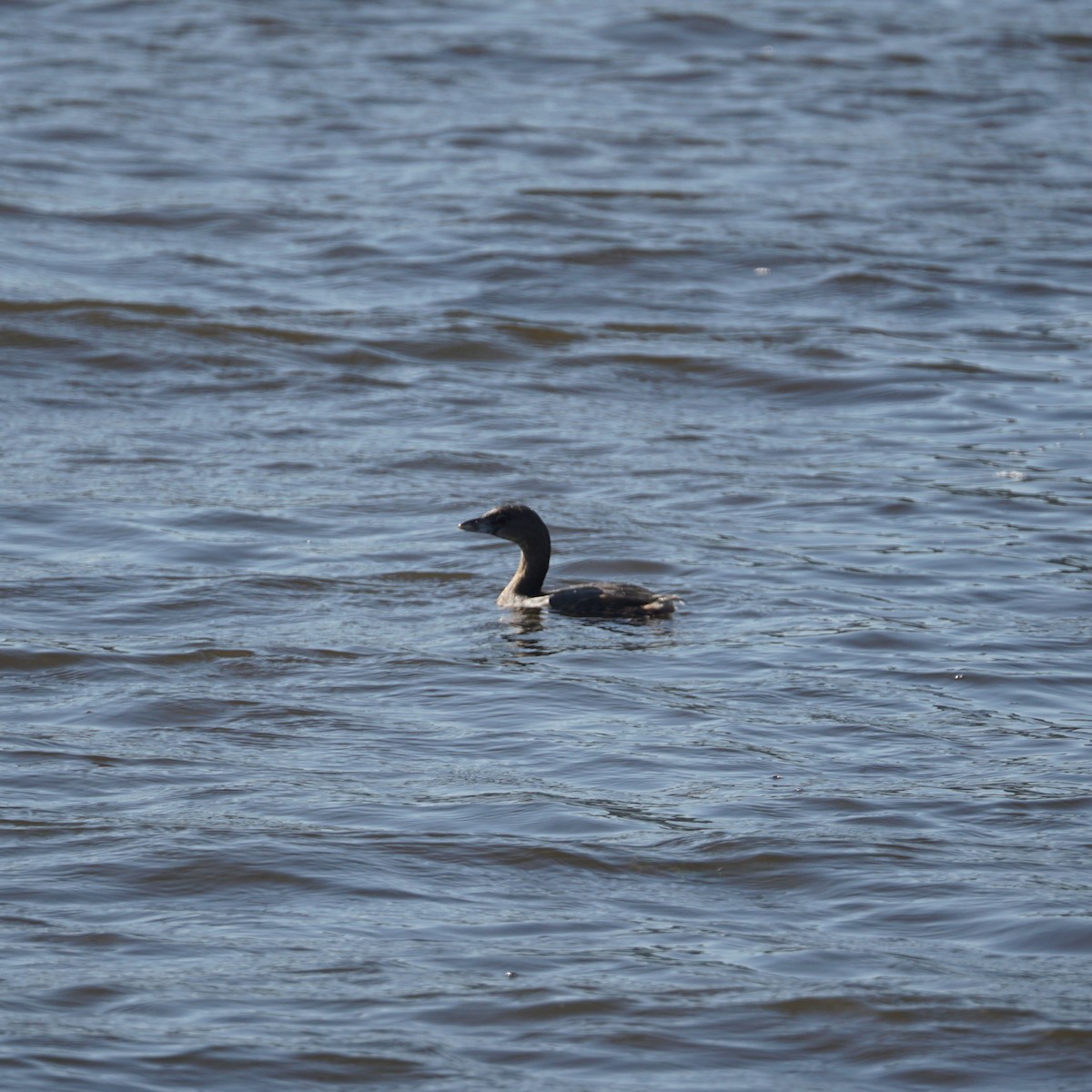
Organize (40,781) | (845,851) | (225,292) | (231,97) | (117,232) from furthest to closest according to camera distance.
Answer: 1. (231,97)
2. (117,232)
3. (225,292)
4. (40,781)
5. (845,851)

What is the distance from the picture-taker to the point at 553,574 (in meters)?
10.9

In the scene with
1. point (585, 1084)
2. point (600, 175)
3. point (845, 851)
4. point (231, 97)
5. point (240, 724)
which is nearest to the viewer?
point (585, 1084)

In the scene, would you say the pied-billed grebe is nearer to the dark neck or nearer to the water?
the dark neck

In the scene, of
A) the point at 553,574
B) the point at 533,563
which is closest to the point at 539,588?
the point at 533,563

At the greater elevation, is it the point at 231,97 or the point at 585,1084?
the point at 231,97

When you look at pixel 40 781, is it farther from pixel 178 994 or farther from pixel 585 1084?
pixel 585 1084

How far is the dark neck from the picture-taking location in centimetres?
1034

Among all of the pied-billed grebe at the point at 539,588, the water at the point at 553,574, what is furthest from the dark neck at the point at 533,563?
the water at the point at 553,574

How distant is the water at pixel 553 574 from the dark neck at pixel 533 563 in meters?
0.25

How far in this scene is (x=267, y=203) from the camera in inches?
739

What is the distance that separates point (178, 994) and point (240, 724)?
7.70ft

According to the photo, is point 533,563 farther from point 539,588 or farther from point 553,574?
point 553,574

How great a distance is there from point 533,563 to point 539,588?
0.12m

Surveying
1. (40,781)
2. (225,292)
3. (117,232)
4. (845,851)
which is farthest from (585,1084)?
(117,232)
